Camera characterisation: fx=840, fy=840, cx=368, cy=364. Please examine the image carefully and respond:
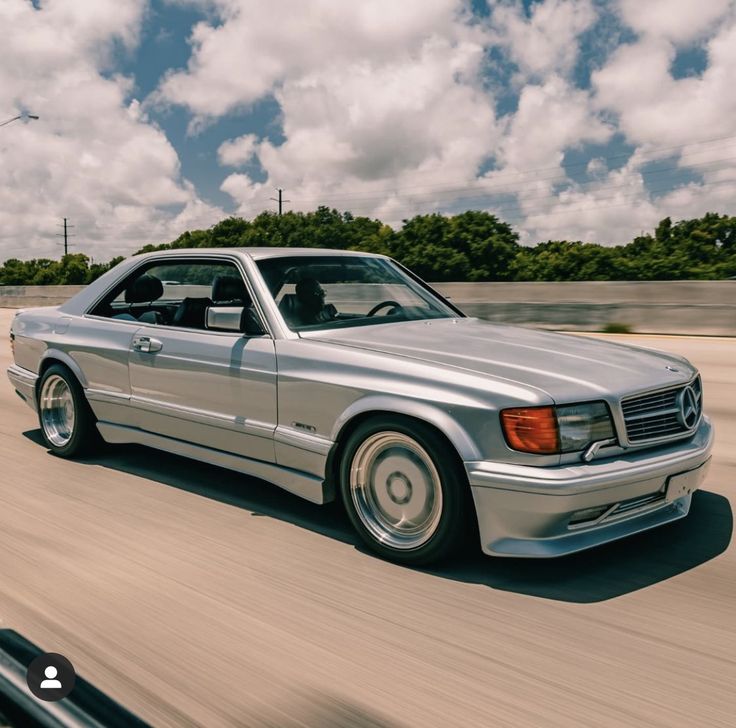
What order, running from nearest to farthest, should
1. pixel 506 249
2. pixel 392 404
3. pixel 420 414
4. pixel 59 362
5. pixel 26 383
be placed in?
pixel 420 414
pixel 392 404
pixel 59 362
pixel 26 383
pixel 506 249

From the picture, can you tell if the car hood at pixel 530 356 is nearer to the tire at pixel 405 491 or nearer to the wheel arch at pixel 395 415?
the wheel arch at pixel 395 415

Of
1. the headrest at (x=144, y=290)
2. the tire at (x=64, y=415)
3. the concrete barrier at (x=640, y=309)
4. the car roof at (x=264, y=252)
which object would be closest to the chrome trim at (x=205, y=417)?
the tire at (x=64, y=415)

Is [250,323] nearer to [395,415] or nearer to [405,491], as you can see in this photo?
[395,415]

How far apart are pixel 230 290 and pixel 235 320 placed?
0.35 m

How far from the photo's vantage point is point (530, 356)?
3.96 m

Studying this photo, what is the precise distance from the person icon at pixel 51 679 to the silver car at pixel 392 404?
1.87 meters

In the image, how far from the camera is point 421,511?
12.3 feet

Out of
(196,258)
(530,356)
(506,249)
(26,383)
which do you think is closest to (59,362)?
(26,383)

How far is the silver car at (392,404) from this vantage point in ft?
11.3

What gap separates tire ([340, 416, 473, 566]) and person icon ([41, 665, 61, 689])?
1.87m

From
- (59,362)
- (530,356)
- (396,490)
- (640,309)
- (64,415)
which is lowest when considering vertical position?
(396,490)

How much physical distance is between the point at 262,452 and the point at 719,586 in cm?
226

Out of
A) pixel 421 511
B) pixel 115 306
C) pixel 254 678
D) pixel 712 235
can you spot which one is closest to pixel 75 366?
pixel 115 306

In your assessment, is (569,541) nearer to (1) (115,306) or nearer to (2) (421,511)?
(2) (421,511)
